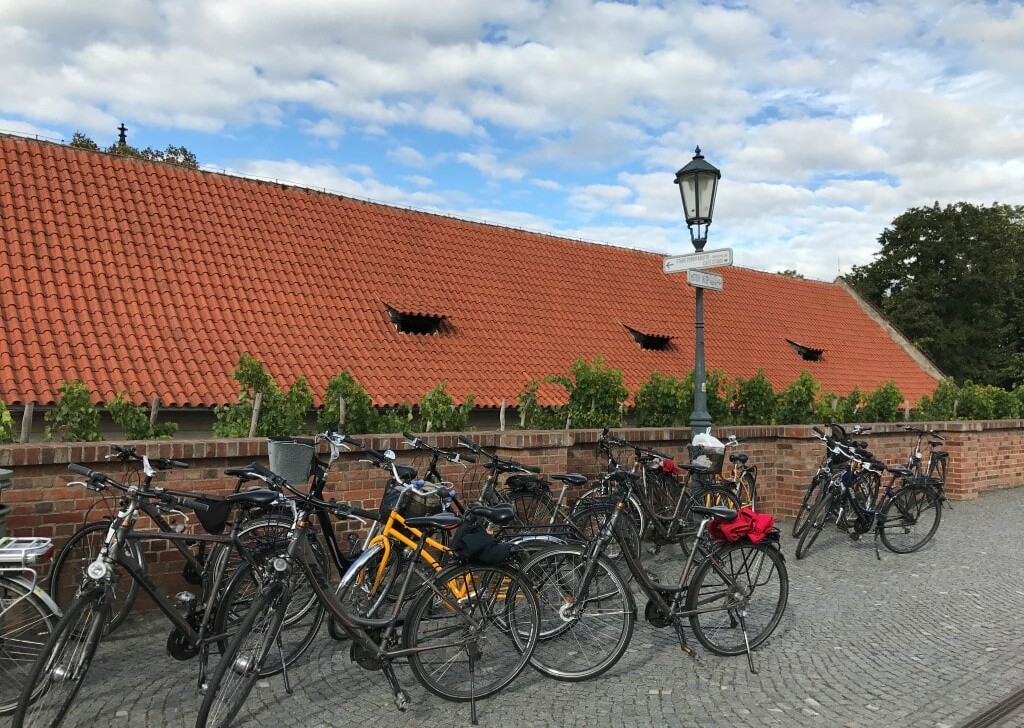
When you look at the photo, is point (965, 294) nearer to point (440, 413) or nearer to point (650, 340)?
point (650, 340)

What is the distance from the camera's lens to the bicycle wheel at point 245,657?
3471 millimetres

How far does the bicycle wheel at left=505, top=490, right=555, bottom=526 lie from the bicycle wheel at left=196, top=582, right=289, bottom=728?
9.78 feet

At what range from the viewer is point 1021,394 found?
14945mm

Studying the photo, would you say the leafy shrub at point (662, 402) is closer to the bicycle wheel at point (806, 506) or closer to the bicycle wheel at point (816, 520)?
the bicycle wheel at point (806, 506)

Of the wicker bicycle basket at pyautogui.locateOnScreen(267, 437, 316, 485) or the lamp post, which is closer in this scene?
the wicker bicycle basket at pyautogui.locateOnScreen(267, 437, 316, 485)

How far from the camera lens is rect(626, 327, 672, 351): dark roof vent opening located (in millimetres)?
18750

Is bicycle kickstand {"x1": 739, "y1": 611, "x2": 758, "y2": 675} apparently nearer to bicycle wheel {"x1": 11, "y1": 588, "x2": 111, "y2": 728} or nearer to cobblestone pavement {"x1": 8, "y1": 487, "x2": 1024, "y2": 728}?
cobblestone pavement {"x1": 8, "y1": 487, "x2": 1024, "y2": 728}

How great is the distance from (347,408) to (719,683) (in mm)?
4313

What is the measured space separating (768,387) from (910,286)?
1293 inches

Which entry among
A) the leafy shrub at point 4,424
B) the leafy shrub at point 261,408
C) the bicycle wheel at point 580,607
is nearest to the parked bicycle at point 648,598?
the bicycle wheel at point 580,607

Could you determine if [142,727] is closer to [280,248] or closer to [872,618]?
[872,618]

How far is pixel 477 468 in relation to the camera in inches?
270

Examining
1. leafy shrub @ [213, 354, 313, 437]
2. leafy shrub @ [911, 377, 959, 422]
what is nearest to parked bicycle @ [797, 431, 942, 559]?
leafy shrub @ [213, 354, 313, 437]

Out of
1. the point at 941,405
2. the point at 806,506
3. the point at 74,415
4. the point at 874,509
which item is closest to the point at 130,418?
the point at 74,415
